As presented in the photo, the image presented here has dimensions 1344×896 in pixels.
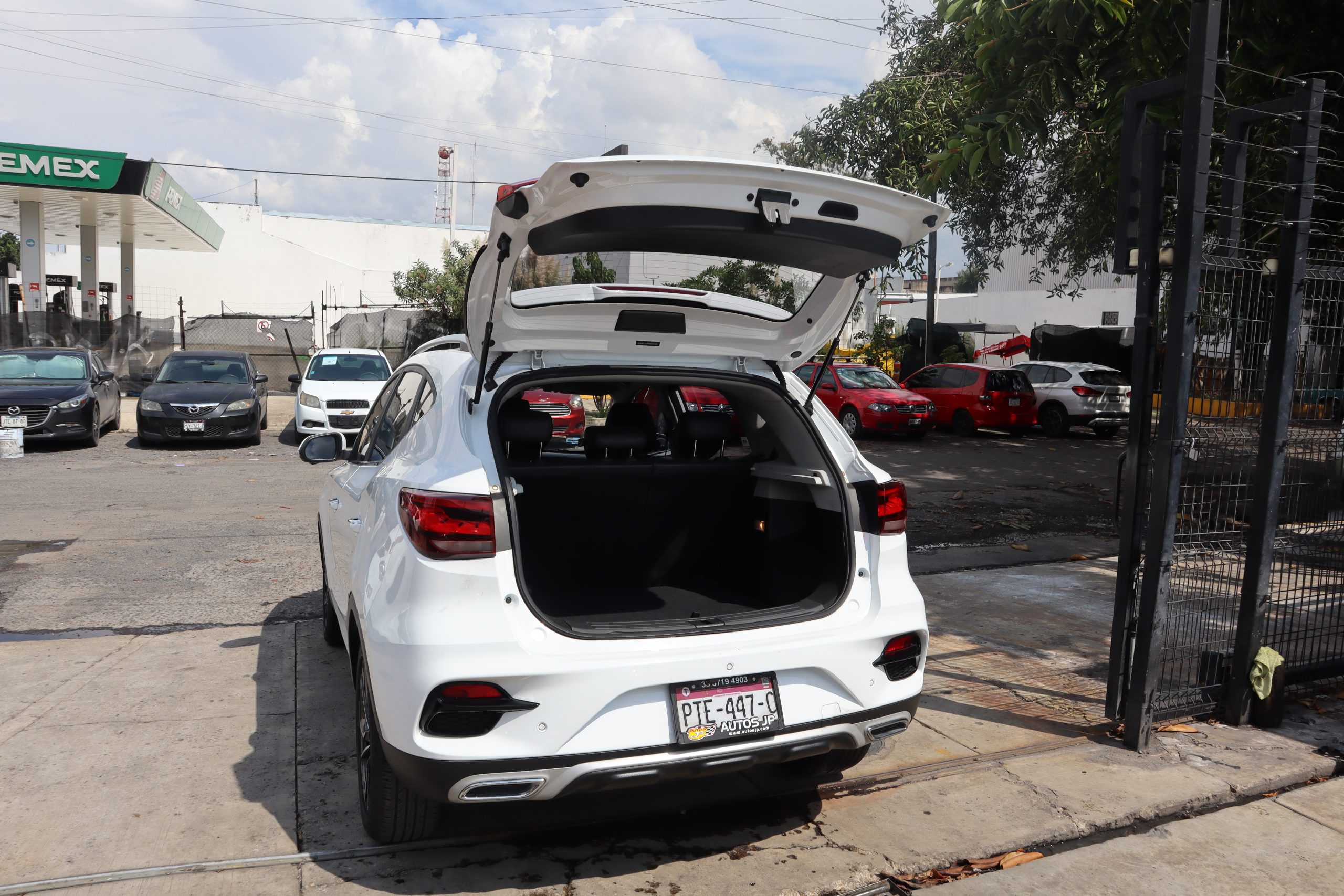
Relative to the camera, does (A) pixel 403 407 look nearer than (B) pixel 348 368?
Yes

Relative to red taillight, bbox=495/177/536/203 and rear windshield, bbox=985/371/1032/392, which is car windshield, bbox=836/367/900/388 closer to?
rear windshield, bbox=985/371/1032/392

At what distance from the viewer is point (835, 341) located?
13.4 feet

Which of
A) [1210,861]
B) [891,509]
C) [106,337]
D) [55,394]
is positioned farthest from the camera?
[106,337]

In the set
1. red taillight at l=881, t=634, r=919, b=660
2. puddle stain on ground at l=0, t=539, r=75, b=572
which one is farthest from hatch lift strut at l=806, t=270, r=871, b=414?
puddle stain on ground at l=0, t=539, r=75, b=572

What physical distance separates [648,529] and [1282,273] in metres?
3.09

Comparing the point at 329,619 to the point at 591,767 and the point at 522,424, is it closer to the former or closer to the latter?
the point at 522,424

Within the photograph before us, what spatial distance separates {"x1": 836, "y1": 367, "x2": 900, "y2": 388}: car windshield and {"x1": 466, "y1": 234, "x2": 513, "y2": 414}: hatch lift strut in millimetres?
16728

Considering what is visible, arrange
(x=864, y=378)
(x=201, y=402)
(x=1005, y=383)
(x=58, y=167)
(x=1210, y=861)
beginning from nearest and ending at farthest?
(x=1210, y=861), (x=201, y=402), (x=1005, y=383), (x=864, y=378), (x=58, y=167)

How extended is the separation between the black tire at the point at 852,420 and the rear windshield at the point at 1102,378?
15.2 feet

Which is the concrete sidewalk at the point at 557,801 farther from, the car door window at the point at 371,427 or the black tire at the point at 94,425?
the black tire at the point at 94,425

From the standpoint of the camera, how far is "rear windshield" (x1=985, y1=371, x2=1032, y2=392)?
1984 centimetres

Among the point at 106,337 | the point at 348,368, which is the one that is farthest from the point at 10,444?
the point at 106,337

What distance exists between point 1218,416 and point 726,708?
280 centimetres

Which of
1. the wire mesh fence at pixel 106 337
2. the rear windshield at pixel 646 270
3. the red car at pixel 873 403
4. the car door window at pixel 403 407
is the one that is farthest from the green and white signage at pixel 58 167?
the car door window at pixel 403 407
